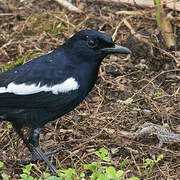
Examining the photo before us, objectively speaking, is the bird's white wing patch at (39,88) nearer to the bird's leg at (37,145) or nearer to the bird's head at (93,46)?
the bird's head at (93,46)

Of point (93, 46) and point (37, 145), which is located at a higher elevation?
point (93, 46)

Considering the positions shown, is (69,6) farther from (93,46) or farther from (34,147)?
(34,147)

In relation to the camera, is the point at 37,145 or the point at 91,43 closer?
the point at 91,43

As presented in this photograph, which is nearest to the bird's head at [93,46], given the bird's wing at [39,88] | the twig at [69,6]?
the bird's wing at [39,88]

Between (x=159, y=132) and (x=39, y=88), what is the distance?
1262 mm

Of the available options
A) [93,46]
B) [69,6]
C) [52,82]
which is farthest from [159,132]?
[69,6]

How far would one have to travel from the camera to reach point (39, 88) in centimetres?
393

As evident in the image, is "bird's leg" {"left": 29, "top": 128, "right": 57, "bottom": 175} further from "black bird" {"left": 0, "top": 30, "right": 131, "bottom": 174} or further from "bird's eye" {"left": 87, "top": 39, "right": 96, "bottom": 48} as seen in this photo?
"bird's eye" {"left": 87, "top": 39, "right": 96, "bottom": 48}

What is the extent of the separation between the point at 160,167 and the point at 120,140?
542 millimetres

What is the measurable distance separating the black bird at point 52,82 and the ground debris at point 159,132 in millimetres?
764

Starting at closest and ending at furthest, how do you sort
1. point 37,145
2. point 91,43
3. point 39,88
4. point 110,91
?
point 39,88 < point 91,43 < point 37,145 < point 110,91

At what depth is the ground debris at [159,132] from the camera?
4.25m

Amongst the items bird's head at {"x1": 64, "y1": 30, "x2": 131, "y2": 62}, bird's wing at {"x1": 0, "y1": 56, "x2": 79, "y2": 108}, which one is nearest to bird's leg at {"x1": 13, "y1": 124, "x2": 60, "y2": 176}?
bird's wing at {"x1": 0, "y1": 56, "x2": 79, "y2": 108}

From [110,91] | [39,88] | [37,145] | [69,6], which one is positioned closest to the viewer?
[39,88]
